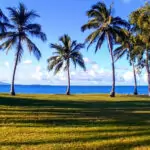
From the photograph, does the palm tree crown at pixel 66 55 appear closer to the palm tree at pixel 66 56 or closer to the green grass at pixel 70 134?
the palm tree at pixel 66 56

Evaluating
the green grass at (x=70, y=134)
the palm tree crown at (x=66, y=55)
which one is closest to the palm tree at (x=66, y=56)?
the palm tree crown at (x=66, y=55)

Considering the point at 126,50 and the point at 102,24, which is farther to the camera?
the point at 126,50

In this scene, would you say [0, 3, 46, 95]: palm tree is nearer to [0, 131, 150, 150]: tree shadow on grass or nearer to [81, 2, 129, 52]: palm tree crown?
[81, 2, 129, 52]: palm tree crown

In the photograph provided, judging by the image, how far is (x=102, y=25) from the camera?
151 ft

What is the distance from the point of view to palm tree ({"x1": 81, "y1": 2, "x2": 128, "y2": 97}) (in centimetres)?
4559

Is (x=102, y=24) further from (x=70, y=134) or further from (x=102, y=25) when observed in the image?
(x=70, y=134)

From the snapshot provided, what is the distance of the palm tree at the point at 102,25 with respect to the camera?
150 ft

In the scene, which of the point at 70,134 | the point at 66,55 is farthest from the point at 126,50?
the point at 70,134

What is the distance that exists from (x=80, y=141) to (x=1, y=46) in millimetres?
33173

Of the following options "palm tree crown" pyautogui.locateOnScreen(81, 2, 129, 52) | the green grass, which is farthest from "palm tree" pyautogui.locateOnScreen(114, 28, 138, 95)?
the green grass

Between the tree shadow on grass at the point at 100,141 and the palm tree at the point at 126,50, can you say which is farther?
the palm tree at the point at 126,50

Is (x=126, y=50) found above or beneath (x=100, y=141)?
above

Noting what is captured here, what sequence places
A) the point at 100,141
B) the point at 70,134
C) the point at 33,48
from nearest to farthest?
1. the point at 100,141
2. the point at 70,134
3. the point at 33,48

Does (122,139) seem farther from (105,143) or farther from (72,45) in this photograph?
(72,45)
